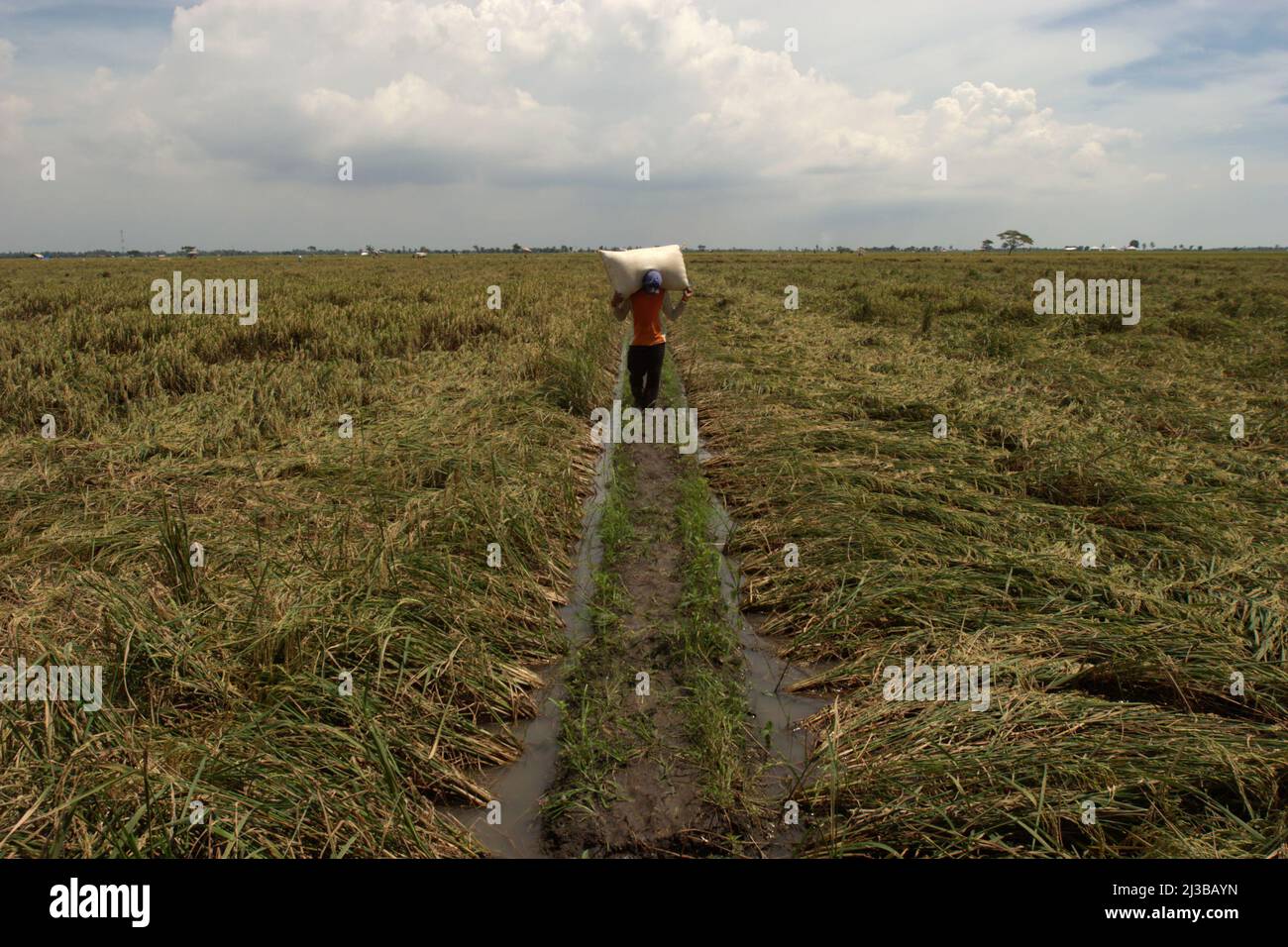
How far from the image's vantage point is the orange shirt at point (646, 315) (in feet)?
23.4

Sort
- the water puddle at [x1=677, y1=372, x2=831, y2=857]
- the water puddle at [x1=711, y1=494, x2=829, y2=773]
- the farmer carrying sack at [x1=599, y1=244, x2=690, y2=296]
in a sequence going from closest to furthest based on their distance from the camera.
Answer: the water puddle at [x1=677, y1=372, x2=831, y2=857]
the water puddle at [x1=711, y1=494, x2=829, y2=773]
the farmer carrying sack at [x1=599, y1=244, x2=690, y2=296]

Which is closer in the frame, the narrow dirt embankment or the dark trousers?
the narrow dirt embankment

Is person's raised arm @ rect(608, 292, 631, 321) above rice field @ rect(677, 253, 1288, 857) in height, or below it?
above
